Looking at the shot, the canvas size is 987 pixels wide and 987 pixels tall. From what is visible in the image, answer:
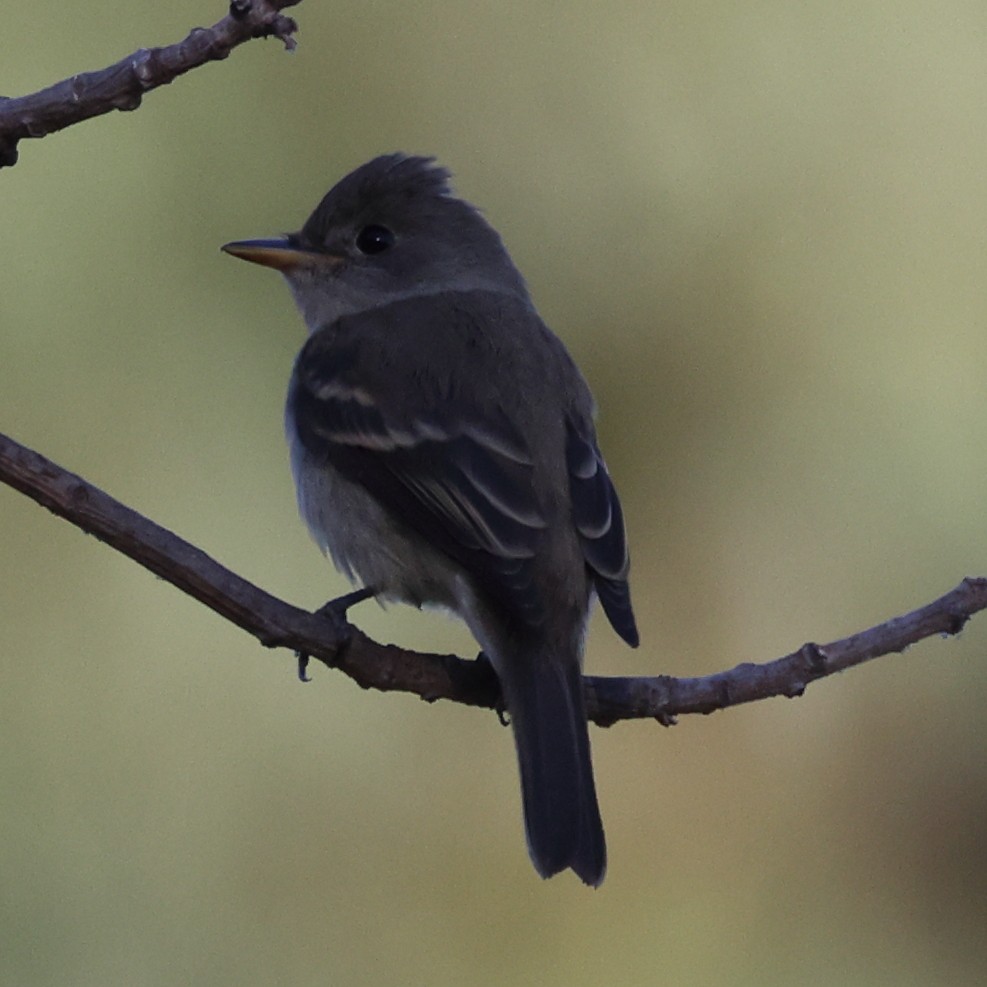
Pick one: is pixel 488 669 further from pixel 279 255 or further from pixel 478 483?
pixel 279 255

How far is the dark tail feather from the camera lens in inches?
130

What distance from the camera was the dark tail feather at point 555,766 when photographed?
130 inches

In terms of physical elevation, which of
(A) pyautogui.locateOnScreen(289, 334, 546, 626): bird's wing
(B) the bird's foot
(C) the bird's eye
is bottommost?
(B) the bird's foot

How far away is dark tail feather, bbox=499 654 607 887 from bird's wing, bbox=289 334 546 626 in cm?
12

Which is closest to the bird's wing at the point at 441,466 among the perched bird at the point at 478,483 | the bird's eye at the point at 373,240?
the perched bird at the point at 478,483

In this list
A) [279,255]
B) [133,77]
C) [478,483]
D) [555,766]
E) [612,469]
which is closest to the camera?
[133,77]

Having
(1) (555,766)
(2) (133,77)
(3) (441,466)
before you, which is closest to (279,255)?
(3) (441,466)

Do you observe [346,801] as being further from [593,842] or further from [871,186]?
[871,186]

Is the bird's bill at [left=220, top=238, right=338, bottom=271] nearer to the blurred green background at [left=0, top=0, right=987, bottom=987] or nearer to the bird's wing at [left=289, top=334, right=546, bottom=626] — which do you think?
the bird's wing at [left=289, top=334, right=546, bottom=626]

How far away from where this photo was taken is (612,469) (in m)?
5.29

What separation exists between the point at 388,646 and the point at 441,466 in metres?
0.41

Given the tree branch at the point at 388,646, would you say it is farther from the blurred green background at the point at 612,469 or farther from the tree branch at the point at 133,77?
the blurred green background at the point at 612,469

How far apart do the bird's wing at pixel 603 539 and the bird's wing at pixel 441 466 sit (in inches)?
4.7

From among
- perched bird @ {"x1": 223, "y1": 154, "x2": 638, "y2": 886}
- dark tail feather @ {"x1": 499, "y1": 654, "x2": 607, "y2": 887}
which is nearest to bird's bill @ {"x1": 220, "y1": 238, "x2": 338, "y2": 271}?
perched bird @ {"x1": 223, "y1": 154, "x2": 638, "y2": 886}
